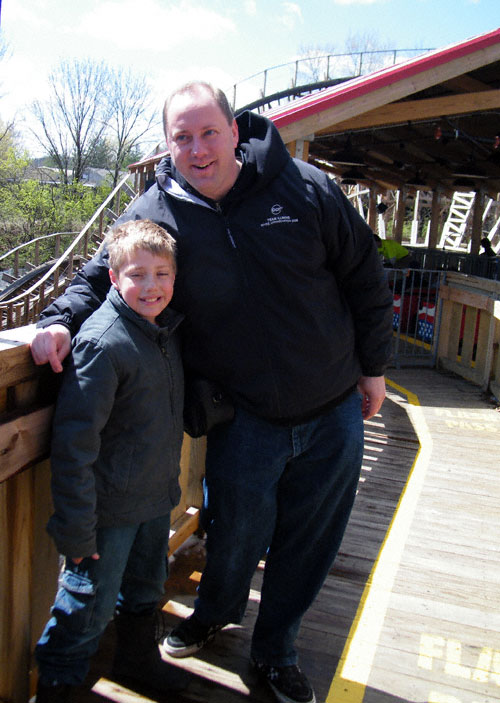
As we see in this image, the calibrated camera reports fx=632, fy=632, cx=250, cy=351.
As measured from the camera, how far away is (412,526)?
3453mm

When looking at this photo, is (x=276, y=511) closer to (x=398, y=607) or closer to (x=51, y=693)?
(x=51, y=693)

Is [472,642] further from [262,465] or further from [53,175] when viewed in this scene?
[53,175]

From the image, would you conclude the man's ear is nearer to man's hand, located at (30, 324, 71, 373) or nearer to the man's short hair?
the man's short hair

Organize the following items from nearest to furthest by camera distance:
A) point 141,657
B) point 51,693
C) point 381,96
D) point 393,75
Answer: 1. point 51,693
2. point 141,657
3. point 393,75
4. point 381,96

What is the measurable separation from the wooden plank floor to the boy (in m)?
0.43

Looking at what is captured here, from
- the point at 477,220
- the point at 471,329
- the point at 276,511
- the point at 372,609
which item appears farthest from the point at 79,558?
the point at 477,220

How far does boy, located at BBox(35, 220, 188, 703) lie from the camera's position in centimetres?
162

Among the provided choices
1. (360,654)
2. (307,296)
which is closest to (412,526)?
(360,654)

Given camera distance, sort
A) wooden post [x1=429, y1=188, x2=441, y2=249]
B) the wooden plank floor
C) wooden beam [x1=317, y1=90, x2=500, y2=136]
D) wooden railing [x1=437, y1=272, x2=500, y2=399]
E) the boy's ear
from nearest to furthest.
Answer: the boy's ear < the wooden plank floor < wooden railing [x1=437, y1=272, x2=500, y2=399] < wooden beam [x1=317, y1=90, x2=500, y2=136] < wooden post [x1=429, y1=188, x2=441, y2=249]

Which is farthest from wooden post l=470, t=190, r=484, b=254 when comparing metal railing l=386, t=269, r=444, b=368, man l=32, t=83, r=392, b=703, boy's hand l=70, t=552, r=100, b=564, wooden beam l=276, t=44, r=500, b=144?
boy's hand l=70, t=552, r=100, b=564

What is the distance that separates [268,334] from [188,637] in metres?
1.14

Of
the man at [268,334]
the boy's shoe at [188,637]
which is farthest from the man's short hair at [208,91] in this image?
the boy's shoe at [188,637]

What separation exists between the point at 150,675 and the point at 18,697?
15.9 inches

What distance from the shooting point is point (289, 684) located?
2.07 meters
